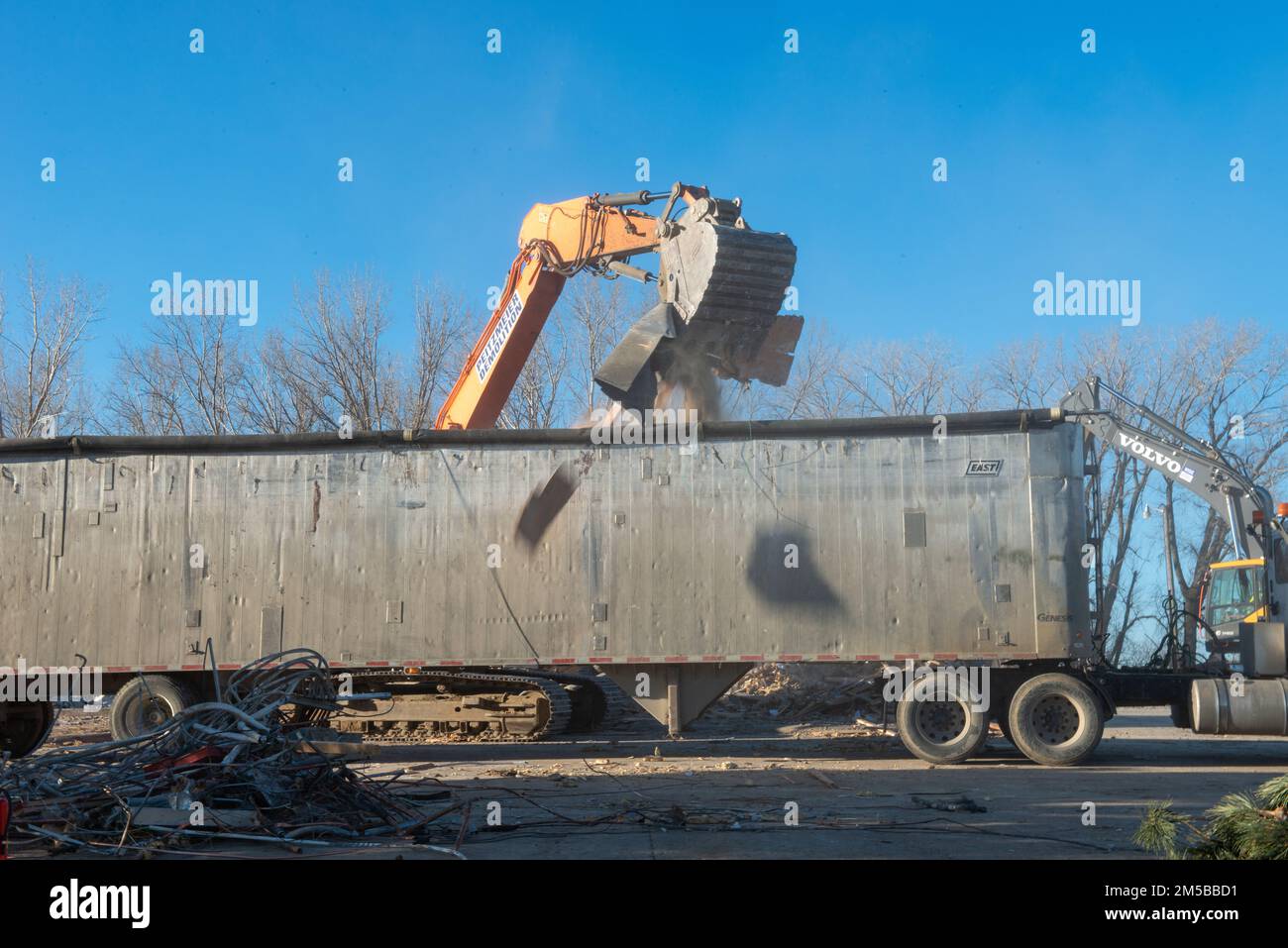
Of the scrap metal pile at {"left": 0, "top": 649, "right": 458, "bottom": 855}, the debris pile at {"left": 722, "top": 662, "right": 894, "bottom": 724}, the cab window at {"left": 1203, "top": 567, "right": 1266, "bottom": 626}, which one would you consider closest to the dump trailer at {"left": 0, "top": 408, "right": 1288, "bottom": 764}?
the cab window at {"left": 1203, "top": 567, "right": 1266, "bottom": 626}

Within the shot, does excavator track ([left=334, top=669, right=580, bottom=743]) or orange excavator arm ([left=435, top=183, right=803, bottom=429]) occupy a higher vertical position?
orange excavator arm ([left=435, top=183, right=803, bottom=429])

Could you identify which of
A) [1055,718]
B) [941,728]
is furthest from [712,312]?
[1055,718]

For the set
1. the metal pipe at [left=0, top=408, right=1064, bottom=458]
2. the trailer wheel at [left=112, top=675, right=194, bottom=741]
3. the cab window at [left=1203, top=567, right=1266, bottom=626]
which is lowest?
the trailer wheel at [left=112, top=675, right=194, bottom=741]

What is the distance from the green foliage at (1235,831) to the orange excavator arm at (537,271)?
10768 millimetres

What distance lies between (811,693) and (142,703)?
37.5 ft

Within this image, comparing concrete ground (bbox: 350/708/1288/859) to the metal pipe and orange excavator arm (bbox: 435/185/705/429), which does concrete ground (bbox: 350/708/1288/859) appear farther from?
orange excavator arm (bbox: 435/185/705/429)

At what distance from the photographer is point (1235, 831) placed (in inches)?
204

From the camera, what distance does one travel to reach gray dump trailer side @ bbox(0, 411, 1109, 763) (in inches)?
507

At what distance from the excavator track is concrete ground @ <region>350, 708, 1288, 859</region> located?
28 centimetres

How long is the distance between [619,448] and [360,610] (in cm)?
394

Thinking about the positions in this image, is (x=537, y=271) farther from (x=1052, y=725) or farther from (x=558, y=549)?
(x=1052, y=725)

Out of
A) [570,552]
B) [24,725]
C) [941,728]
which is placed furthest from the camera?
[24,725]
